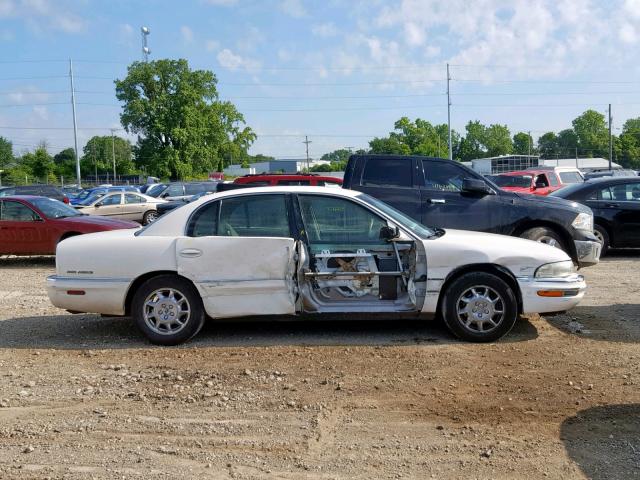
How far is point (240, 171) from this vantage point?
12600 cm

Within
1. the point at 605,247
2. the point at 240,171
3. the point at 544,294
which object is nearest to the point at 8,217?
the point at 544,294

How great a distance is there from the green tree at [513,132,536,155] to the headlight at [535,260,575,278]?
480 ft

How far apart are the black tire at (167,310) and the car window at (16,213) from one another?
7598mm

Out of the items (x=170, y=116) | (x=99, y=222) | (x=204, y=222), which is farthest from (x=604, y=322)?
(x=170, y=116)

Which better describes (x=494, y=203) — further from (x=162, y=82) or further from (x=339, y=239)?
(x=162, y=82)

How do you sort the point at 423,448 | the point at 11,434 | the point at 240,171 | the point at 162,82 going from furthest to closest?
the point at 240,171 < the point at 162,82 < the point at 11,434 < the point at 423,448

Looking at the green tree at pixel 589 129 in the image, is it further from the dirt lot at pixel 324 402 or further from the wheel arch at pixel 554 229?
the dirt lot at pixel 324 402

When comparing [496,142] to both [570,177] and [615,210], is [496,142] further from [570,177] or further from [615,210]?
[615,210]

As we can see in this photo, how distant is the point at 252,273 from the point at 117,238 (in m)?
1.42

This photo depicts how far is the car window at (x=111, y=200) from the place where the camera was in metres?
23.6

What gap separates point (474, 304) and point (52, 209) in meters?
9.81

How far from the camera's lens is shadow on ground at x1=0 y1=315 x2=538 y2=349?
6613mm

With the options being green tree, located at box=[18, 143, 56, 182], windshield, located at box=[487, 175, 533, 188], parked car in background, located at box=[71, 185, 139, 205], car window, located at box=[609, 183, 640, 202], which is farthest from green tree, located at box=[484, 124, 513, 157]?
car window, located at box=[609, 183, 640, 202]

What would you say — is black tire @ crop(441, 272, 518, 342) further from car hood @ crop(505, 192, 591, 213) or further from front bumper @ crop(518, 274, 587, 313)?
car hood @ crop(505, 192, 591, 213)
